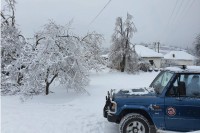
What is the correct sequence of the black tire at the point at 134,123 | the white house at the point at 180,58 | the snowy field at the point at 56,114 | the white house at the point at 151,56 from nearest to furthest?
the black tire at the point at 134,123
the snowy field at the point at 56,114
the white house at the point at 151,56
the white house at the point at 180,58

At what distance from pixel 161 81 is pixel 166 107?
98cm

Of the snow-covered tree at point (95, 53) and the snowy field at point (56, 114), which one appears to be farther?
the snow-covered tree at point (95, 53)

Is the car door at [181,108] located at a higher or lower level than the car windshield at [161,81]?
lower

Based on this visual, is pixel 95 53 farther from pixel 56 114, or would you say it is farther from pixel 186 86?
pixel 186 86

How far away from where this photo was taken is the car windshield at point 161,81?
676 cm

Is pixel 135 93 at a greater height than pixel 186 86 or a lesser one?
lesser

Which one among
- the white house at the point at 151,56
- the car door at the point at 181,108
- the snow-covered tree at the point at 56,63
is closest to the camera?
the car door at the point at 181,108

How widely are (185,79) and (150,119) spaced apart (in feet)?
4.16

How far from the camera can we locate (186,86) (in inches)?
258

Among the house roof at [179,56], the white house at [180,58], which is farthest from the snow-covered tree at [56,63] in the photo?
the house roof at [179,56]

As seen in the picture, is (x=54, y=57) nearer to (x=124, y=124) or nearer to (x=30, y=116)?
(x=30, y=116)

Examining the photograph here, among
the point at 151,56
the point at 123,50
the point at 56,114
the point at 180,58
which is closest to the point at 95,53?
the point at 123,50

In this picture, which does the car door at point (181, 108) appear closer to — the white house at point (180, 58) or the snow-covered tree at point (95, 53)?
the snow-covered tree at point (95, 53)

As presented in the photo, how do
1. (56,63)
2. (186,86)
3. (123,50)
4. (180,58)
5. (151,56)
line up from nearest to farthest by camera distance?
(186,86), (56,63), (123,50), (151,56), (180,58)
